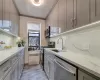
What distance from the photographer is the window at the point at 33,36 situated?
4652mm

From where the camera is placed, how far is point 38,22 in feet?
15.7

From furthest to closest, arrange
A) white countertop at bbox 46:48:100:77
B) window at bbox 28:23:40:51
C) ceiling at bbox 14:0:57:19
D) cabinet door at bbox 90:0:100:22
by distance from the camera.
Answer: window at bbox 28:23:40:51, ceiling at bbox 14:0:57:19, cabinet door at bbox 90:0:100:22, white countertop at bbox 46:48:100:77

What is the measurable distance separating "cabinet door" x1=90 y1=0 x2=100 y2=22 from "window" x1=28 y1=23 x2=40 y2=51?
389 cm

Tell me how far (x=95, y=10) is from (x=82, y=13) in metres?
0.28

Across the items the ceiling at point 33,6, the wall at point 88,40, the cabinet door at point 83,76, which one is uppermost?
the ceiling at point 33,6

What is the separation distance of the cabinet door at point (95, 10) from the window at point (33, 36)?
389cm

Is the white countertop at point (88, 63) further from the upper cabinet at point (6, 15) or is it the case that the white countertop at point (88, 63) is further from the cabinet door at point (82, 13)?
the upper cabinet at point (6, 15)

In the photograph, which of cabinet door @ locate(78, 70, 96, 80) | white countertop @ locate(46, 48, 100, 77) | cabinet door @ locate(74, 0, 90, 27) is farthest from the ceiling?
cabinet door @ locate(78, 70, 96, 80)

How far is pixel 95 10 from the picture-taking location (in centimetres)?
107

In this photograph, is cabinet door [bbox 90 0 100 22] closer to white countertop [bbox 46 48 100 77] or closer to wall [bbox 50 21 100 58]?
wall [bbox 50 21 100 58]

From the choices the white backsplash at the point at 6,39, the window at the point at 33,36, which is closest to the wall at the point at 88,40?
the white backsplash at the point at 6,39

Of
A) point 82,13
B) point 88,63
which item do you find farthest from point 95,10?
point 88,63

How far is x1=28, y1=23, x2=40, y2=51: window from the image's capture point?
15.3ft

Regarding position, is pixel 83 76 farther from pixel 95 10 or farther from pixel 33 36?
pixel 33 36
